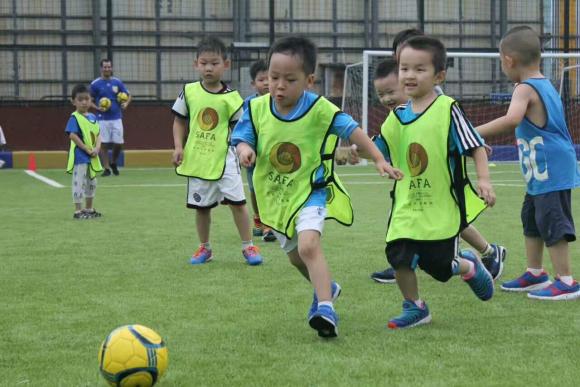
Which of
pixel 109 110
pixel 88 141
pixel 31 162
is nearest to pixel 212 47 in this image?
pixel 88 141

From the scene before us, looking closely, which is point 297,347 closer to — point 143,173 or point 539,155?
point 539,155

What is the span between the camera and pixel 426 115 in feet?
16.0

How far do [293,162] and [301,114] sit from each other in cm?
23

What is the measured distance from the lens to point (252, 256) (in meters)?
7.09

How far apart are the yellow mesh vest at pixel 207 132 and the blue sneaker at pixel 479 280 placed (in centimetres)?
260

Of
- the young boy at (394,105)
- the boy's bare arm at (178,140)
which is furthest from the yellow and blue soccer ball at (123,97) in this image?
the young boy at (394,105)

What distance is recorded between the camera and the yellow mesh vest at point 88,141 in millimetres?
10555

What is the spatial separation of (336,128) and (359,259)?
2.42 meters

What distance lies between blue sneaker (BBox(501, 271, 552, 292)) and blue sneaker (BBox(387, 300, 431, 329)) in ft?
3.91

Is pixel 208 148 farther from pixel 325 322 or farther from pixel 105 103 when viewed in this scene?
pixel 105 103

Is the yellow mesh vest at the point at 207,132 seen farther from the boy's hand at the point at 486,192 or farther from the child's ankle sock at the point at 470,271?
the boy's hand at the point at 486,192

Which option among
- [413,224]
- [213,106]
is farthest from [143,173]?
[413,224]

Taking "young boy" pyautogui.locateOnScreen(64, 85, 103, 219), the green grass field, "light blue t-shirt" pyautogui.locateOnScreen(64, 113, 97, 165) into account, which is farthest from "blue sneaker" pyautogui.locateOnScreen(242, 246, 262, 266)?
"light blue t-shirt" pyautogui.locateOnScreen(64, 113, 97, 165)

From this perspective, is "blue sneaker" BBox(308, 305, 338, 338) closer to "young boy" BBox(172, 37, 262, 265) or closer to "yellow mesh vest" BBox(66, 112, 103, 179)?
"young boy" BBox(172, 37, 262, 265)
